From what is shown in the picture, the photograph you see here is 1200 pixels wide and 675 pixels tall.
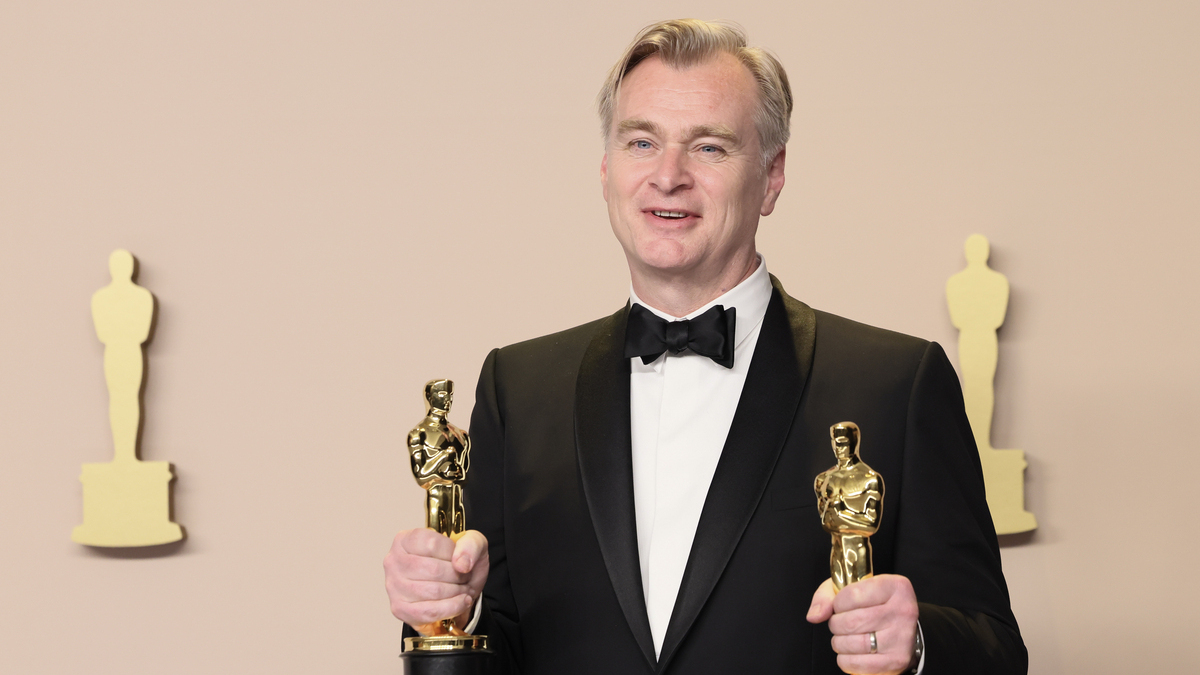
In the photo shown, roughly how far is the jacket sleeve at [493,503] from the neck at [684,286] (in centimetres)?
32

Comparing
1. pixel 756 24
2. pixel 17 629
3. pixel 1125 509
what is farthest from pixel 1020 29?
pixel 17 629

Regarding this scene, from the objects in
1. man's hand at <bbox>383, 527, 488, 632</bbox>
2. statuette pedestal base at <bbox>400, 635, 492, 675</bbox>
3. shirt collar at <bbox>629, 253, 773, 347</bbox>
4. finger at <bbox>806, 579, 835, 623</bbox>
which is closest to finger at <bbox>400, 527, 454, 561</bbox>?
man's hand at <bbox>383, 527, 488, 632</bbox>

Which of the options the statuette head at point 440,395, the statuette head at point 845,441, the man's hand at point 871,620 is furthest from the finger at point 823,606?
the statuette head at point 440,395

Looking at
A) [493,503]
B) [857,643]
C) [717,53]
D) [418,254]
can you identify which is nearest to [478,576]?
[493,503]

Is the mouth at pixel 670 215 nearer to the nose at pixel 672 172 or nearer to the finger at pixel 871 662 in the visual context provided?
the nose at pixel 672 172

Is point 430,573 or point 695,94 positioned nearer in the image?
point 430,573

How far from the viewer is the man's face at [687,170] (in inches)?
68.5

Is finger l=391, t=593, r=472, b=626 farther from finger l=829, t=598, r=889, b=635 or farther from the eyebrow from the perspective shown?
the eyebrow

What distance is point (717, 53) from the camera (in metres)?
1.82

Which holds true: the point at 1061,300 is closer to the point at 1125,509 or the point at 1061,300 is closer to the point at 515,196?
the point at 1125,509

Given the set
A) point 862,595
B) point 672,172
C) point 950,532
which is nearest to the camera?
point 862,595

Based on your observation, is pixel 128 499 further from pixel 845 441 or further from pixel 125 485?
pixel 845 441

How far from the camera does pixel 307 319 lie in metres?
3.00

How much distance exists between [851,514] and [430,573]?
20.5 inches
